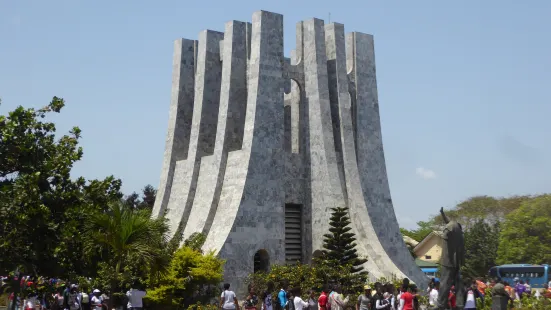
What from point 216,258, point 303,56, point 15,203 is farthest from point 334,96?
point 15,203

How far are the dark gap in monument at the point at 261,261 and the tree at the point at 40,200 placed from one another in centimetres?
1235

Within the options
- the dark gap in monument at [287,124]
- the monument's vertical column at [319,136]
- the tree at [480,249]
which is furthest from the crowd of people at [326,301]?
the tree at [480,249]

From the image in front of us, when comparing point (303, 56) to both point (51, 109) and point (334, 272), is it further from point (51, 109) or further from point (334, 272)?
point (51, 109)

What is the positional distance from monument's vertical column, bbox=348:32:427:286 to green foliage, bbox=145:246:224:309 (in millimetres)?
8507

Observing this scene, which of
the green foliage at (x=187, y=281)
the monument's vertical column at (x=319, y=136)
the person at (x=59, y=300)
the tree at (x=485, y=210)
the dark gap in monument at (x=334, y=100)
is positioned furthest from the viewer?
the tree at (x=485, y=210)

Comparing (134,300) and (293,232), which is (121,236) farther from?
(293,232)

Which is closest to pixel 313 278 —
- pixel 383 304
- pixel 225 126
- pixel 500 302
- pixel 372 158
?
pixel 225 126

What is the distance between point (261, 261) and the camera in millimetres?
32531

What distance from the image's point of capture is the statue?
20031 millimetres

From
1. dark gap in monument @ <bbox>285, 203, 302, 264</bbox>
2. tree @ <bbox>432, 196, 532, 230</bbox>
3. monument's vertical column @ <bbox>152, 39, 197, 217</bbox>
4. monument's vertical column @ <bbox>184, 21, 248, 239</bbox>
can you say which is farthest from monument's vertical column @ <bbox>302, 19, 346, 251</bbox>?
tree @ <bbox>432, 196, 532, 230</bbox>

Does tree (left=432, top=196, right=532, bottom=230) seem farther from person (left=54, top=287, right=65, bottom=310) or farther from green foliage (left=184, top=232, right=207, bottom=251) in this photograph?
person (left=54, top=287, right=65, bottom=310)

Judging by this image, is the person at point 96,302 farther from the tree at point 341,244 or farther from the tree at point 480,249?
the tree at point 480,249

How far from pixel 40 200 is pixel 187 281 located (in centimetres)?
953

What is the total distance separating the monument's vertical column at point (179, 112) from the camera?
36625 millimetres
